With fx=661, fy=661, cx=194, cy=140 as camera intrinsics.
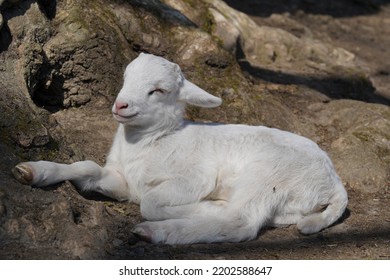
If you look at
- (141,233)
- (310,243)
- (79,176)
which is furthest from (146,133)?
(310,243)

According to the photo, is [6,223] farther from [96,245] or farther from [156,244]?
[156,244]

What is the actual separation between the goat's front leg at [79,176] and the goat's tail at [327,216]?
1.49m

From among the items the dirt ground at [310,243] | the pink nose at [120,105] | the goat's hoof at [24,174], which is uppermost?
the pink nose at [120,105]

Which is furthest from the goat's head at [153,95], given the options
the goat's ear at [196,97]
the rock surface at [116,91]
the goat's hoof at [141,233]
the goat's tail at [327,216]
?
the goat's tail at [327,216]

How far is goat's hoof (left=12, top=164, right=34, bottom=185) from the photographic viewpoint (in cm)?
489

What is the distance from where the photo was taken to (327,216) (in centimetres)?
552

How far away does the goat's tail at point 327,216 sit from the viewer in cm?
535

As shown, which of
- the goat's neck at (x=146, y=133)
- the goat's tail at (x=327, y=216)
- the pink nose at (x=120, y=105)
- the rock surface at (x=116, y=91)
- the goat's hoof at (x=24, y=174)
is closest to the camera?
the rock surface at (x=116, y=91)

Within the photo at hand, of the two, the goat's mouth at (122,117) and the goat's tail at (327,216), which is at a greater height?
the goat's mouth at (122,117)

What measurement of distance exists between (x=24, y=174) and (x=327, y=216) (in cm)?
248

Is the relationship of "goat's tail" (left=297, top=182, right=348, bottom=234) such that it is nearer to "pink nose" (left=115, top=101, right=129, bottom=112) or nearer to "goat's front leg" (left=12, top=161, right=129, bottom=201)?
"goat's front leg" (left=12, top=161, right=129, bottom=201)

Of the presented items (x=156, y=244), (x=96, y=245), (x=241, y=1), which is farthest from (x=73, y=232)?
(x=241, y=1)

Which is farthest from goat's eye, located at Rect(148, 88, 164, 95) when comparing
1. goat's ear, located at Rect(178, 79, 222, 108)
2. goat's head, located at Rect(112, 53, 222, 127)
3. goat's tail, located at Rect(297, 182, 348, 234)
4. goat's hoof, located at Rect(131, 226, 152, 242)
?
goat's tail, located at Rect(297, 182, 348, 234)

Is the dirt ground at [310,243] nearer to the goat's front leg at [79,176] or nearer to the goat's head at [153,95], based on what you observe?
the goat's front leg at [79,176]
